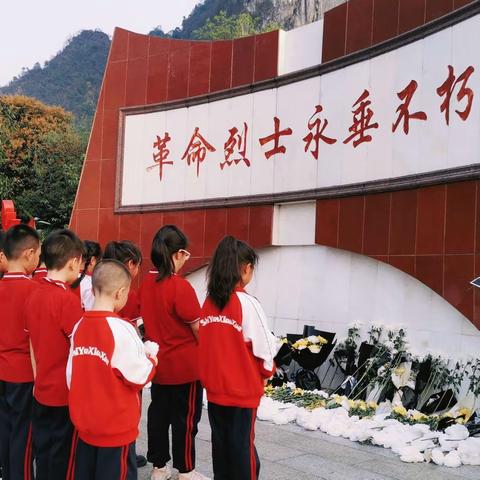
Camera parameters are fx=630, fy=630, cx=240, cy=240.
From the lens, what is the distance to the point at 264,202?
6.91 meters

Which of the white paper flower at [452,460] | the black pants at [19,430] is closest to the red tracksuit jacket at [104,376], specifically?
the black pants at [19,430]

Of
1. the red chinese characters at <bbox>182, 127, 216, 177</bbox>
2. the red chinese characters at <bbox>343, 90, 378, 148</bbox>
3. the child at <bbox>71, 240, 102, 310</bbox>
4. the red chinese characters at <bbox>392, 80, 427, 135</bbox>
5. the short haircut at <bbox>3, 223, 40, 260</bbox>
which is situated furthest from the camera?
the red chinese characters at <bbox>182, 127, 216, 177</bbox>

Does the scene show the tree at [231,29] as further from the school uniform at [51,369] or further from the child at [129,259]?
the school uniform at [51,369]

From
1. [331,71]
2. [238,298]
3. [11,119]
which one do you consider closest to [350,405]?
[238,298]

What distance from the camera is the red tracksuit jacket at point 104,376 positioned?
7.73 feet

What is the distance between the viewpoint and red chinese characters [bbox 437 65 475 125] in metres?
4.97

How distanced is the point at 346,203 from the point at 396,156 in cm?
73

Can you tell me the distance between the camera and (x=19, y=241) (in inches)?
121

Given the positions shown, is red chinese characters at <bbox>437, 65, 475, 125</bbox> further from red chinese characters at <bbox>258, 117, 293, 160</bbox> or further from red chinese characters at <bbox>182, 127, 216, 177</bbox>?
red chinese characters at <bbox>182, 127, 216, 177</bbox>

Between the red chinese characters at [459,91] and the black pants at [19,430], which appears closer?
the black pants at [19,430]

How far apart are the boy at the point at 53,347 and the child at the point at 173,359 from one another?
62 cm

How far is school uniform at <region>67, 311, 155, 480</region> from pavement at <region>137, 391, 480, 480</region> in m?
1.16

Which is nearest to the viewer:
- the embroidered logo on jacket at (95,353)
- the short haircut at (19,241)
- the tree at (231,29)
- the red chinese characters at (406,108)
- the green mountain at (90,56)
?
the embroidered logo on jacket at (95,353)

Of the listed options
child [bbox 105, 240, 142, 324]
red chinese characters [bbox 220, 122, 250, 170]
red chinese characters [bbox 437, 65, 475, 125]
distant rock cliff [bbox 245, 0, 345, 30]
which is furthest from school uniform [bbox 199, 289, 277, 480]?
distant rock cliff [bbox 245, 0, 345, 30]
